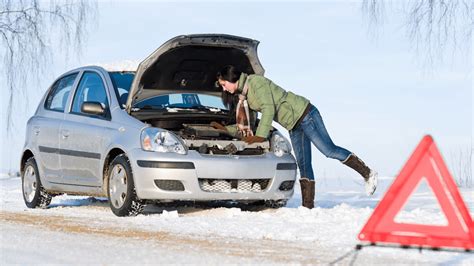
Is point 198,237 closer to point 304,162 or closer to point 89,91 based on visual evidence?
point 304,162

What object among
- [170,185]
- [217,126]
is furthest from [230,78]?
[170,185]

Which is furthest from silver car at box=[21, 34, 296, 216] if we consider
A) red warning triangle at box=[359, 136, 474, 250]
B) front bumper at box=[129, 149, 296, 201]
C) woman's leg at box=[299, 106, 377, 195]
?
red warning triangle at box=[359, 136, 474, 250]

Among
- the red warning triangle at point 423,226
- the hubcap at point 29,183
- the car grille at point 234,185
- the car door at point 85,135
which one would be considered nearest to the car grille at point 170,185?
the car grille at point 234,185

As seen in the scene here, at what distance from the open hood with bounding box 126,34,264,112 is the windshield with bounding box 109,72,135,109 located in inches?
5.2

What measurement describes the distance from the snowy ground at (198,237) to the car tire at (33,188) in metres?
0.39

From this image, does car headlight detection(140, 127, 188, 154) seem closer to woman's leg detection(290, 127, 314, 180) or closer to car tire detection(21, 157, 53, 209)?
woman's leg detection(290, 127, 314, 180)

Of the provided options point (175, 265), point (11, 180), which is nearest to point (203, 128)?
point (175, 265)

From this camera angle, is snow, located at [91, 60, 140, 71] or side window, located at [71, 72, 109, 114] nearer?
side window, located at [71, 72, 109, 114]

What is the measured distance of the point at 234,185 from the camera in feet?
31.6

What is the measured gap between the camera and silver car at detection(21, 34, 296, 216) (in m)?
9.39

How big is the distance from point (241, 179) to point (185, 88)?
5.77 feet

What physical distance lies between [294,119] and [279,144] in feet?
1.22

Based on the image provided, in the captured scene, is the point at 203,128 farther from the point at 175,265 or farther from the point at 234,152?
the point at 175,265

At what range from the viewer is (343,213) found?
9312 millimetres
